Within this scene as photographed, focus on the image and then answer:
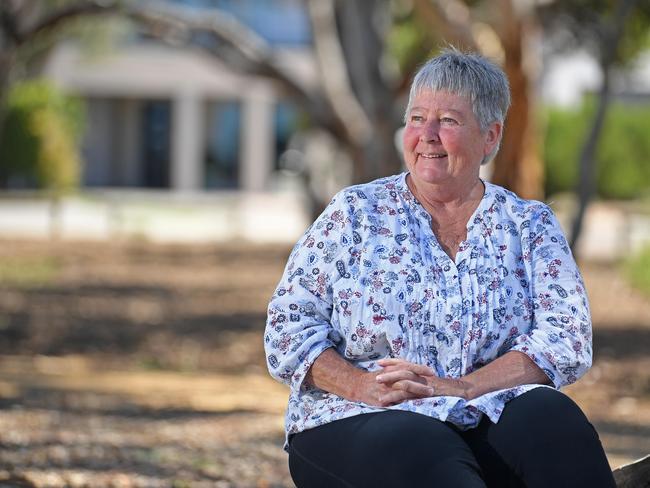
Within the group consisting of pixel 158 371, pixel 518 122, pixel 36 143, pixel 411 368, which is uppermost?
pixel 36 143

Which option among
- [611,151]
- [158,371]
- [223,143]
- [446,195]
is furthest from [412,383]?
[223,143]

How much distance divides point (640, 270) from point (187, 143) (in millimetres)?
24275

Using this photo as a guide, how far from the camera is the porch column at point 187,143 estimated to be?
4138 centimetres

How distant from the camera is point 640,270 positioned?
18891 mm

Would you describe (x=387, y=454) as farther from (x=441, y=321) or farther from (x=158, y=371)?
(x=158, y=371)

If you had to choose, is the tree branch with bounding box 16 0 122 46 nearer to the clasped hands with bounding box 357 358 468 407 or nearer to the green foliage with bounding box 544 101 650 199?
the clasped hands with bounding box 357 358 468 407

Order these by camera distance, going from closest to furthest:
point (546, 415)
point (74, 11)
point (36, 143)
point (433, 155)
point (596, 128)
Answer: point (546, 415) < point (433, 155) < point (596, 128) < point (74, 11) < point (36, 143)

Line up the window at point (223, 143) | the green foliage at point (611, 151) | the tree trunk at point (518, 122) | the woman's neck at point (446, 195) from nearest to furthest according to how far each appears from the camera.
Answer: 1. the woman's neck at point (446, 195)
2. the tree trunk at point (518, 122)
3. the green foliage at point (611, 151)
4. the window at point (223, 143)

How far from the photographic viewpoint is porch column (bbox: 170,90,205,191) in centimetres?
4138

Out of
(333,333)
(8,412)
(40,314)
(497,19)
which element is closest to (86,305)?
(40,314)

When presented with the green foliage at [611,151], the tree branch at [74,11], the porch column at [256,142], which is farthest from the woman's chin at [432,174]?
the porch column at [256,142]

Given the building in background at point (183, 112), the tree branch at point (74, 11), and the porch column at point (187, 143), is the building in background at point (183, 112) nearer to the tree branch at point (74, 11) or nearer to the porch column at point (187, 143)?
the porch column at point (187, 143)

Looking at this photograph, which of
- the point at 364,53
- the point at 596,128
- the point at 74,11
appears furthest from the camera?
the point at 364,53

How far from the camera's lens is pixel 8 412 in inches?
320
